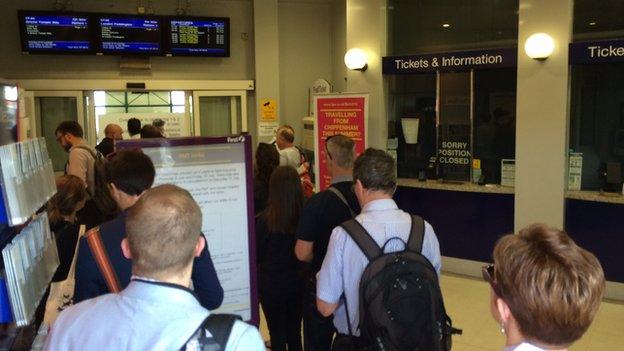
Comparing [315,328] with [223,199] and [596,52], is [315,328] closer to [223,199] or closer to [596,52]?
[223,199]

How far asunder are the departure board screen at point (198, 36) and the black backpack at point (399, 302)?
Answer: 261 inches

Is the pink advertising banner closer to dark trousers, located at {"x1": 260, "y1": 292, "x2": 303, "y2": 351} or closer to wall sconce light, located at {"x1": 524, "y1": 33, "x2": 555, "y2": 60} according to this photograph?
wall sconce light, located at {"x1": 524, "y1": 33, "x2": 555, "y2": 60}

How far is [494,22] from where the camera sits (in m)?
5.91

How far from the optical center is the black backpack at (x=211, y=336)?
1233 millimetres

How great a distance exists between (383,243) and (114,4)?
714 cm

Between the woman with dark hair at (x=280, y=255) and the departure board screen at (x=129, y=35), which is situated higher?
the departure board screen at (x=129, y=35)

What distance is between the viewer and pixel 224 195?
2842 millimetres

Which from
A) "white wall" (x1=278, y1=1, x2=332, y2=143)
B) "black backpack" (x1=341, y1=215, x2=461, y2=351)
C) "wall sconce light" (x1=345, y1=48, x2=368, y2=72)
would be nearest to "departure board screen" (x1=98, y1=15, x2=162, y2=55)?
"white wall" (x1=278, y1=1, x2=332, y2=143)

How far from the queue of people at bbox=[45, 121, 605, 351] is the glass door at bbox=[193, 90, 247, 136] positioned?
13.8ft

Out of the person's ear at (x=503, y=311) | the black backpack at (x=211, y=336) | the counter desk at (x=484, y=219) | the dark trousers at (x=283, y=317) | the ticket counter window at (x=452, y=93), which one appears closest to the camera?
the black backpack at (x=211, y=336)

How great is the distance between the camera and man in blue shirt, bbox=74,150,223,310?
203 cm

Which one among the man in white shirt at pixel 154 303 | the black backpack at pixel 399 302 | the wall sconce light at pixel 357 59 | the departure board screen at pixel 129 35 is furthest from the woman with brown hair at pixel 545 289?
the departure board screen at pixel 129 35

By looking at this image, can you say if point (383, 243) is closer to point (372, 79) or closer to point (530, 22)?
point (530, 22)

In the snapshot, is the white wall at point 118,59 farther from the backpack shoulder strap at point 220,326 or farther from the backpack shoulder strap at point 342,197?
the backpack shoulder strap at point 220,326
